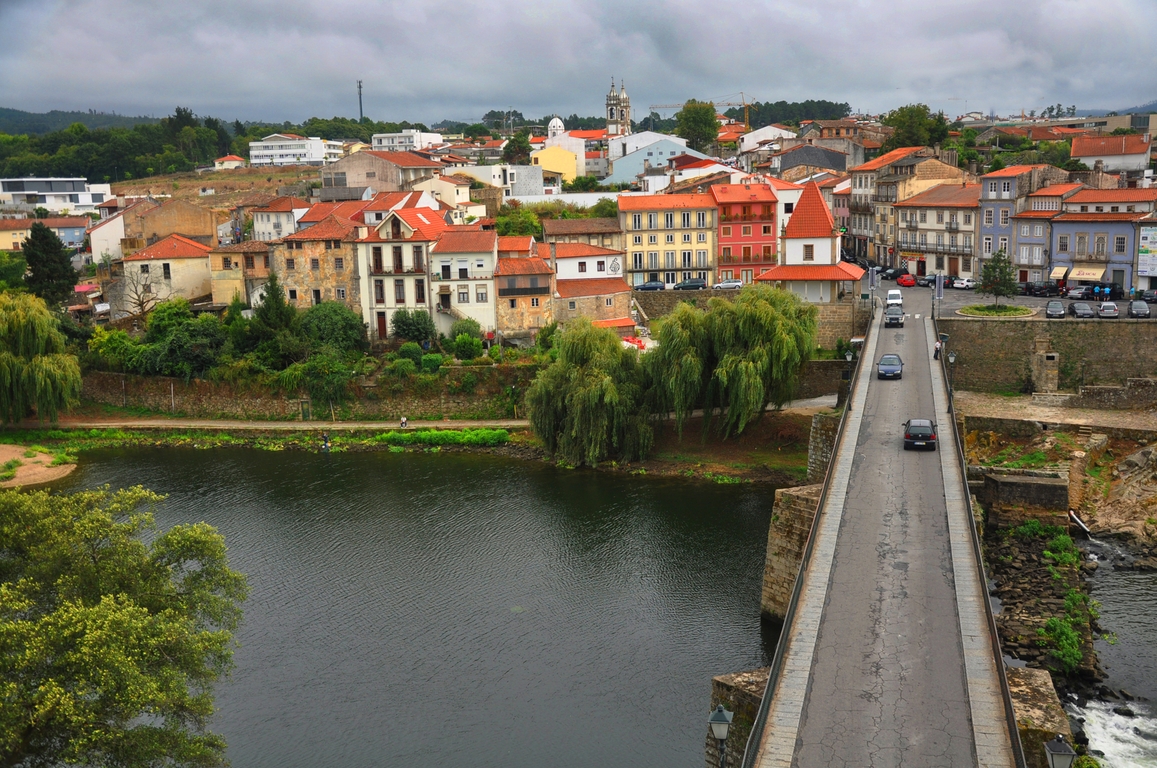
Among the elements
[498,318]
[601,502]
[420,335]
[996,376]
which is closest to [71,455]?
[420,335]

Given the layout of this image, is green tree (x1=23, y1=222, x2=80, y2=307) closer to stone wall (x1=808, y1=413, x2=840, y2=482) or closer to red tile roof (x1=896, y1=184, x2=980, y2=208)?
stone wall (x1=808, y1=413, x2=840, y2=482)

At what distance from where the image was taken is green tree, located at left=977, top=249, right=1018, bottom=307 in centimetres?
4925

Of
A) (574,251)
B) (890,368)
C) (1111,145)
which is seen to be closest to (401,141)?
(574,251)

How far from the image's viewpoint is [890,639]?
17.0 meters

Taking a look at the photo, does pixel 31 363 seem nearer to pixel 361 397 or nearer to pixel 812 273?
pixel 361 397

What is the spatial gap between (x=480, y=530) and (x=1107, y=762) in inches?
785

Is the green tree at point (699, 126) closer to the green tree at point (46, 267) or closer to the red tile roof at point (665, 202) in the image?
the red tile roof at point (665, 202)

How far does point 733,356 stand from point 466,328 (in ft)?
57.3

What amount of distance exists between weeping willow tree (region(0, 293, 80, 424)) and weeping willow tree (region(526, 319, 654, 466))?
22976 millimetres

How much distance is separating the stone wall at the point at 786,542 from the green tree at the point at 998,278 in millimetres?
26257

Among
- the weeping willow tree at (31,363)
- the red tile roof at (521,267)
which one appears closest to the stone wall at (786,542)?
the red tile roof at (521,267)

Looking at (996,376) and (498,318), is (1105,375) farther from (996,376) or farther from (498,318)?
(498,318)

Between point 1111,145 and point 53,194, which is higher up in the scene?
point 53,194

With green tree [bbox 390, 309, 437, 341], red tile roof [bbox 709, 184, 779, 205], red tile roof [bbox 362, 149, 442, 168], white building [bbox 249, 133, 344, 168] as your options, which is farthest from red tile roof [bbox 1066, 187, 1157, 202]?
white building [bbox 249, 133, 344, 168]
